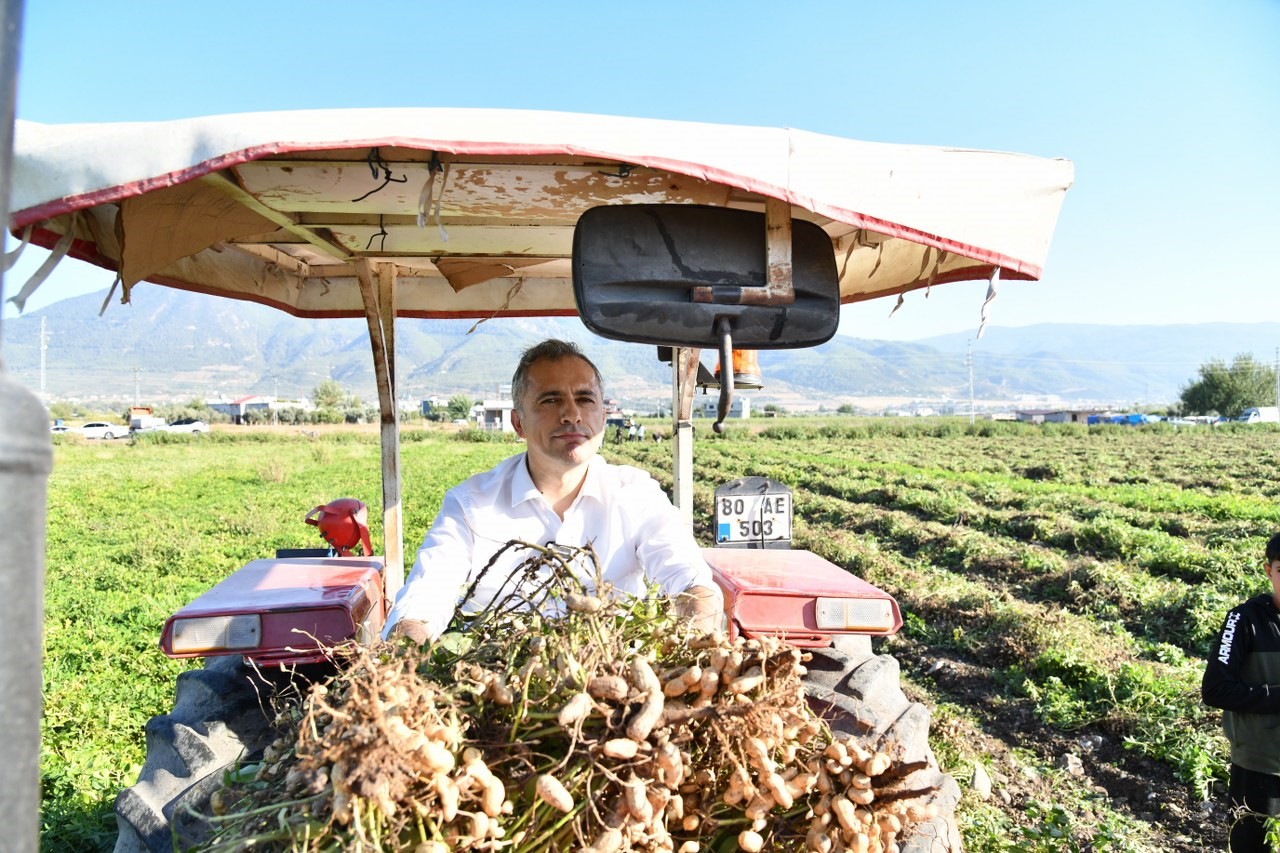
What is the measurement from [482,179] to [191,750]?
1639 mm

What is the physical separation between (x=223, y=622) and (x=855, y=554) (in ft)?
32.1

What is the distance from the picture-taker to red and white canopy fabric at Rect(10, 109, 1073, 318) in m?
1.62

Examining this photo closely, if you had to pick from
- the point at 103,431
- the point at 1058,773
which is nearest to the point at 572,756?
the point at 1058,773

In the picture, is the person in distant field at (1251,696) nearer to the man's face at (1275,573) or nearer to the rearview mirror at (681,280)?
the man's face at (1275,573)

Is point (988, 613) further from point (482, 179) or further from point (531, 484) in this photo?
point (482, 179)

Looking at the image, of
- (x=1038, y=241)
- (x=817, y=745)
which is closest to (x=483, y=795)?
(x=817, y=745)

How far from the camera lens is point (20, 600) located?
0.63m

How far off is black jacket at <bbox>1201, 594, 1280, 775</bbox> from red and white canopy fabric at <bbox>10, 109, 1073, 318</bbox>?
7.98ft

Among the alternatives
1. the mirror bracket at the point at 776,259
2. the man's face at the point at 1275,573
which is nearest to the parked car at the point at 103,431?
the man's face at the point at 1275,573

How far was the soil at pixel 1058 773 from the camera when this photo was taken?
4.61 m

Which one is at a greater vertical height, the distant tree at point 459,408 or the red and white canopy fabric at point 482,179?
the red and white canopy fabric at point 482,179

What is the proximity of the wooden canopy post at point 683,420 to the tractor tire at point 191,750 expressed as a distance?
1.82 metres

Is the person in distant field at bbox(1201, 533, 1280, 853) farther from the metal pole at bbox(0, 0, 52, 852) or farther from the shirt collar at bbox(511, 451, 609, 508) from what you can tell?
the metal pole at bbox(0, 0, 52, 852)

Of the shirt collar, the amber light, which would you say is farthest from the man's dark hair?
the amber light
